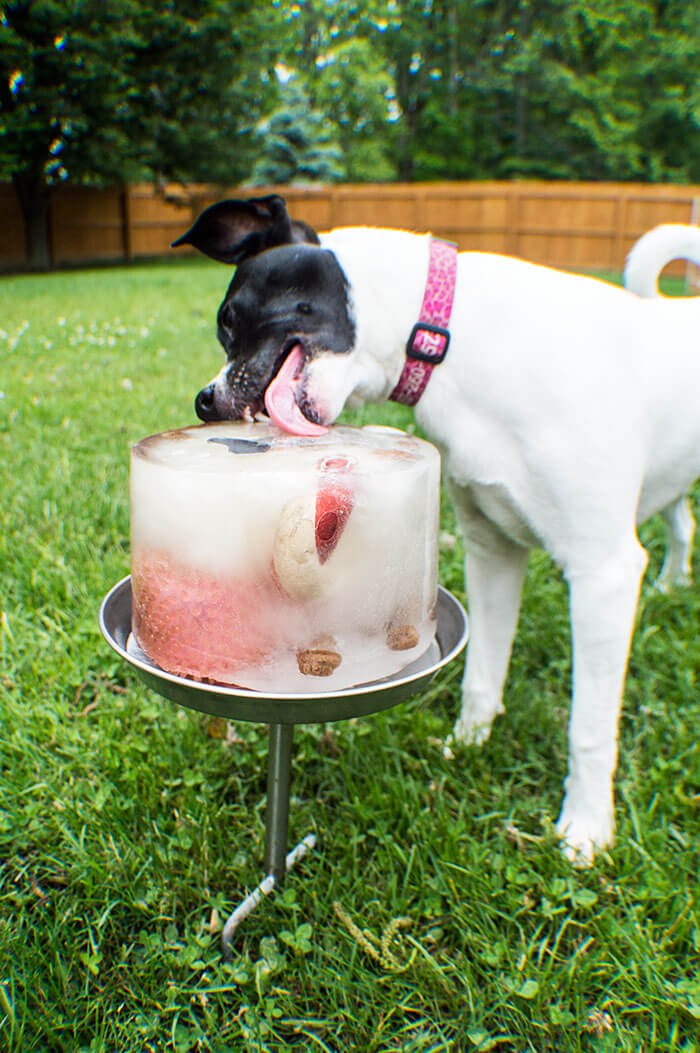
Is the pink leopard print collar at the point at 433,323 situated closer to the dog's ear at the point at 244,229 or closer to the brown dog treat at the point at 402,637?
the dog's ear at the point at 244,229

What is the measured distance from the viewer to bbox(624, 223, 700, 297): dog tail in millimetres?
2037

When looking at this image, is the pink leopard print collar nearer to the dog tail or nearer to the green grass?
the dog tail

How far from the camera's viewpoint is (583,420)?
4.99 feet

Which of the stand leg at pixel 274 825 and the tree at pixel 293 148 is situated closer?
the stand leg at pixel 274 825

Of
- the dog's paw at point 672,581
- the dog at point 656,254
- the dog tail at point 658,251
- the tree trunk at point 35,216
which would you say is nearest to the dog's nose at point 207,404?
the dog at point 656,254

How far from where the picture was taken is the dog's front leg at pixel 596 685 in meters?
1.62

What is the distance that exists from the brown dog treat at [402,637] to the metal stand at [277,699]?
0.13 feet

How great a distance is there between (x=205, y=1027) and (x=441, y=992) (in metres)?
0.39

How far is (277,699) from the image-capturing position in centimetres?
101

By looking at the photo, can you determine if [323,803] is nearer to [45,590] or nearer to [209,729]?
[209,729]

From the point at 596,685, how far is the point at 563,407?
57 centimetres

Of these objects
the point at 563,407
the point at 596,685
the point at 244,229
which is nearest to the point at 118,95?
the point at 244,229

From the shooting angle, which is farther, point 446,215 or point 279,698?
point 446,215

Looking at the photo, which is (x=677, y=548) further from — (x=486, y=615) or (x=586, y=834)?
(x=586, y=834)
